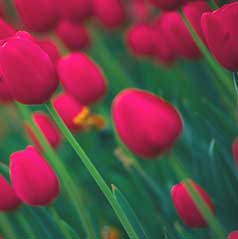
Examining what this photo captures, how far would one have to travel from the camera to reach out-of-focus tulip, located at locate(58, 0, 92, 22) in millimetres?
1428

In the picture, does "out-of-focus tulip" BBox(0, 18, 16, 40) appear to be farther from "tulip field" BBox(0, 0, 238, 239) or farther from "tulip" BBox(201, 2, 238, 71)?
"tulip" BBox(201, 2, 238, 71)

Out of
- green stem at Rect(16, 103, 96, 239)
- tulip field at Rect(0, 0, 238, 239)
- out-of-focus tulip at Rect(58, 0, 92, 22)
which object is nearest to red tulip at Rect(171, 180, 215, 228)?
tulip field at Rect(0, 0, 238, 239)

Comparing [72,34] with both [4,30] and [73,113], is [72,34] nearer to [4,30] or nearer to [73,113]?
[73,113]

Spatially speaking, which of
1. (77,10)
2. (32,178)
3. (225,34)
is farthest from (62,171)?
(77,10)

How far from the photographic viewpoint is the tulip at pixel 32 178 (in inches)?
34.2

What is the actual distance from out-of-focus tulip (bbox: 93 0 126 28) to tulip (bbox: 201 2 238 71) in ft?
2.39

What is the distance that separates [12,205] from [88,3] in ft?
2.19

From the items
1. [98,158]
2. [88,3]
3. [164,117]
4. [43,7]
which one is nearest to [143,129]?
[164,117]

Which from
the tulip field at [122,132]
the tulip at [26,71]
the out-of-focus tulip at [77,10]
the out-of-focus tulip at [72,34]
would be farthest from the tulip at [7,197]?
the out-of-focus tulip at [72,34]

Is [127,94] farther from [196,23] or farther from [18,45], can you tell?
[196,23]

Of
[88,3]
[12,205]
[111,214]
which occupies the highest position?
[88,3]

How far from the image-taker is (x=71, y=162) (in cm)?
144

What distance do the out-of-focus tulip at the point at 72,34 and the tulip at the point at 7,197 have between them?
656mm

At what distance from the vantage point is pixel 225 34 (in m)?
0.80
